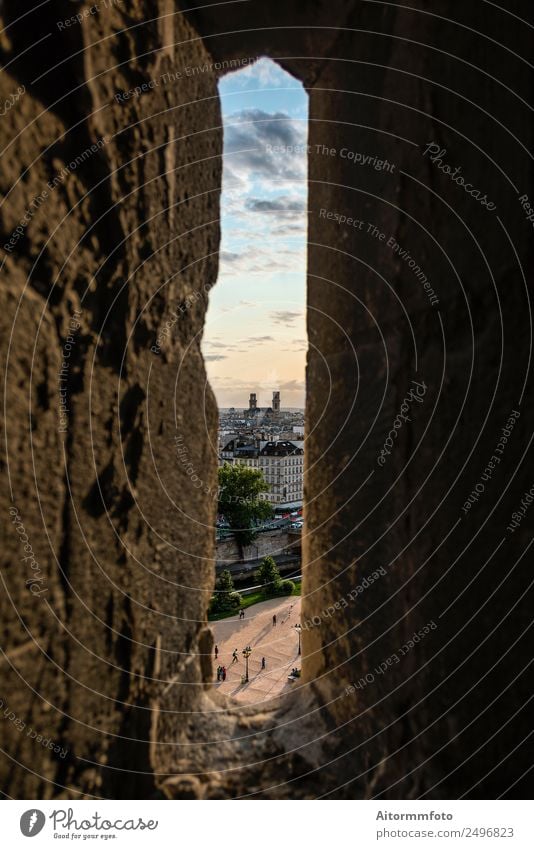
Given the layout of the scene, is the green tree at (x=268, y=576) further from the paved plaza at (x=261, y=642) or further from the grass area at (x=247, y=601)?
the paved plaza at (x=261, y=642)

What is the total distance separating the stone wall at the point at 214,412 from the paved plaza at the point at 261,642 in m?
4.48

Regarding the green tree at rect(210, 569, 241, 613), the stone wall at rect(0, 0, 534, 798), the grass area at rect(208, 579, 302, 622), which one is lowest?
the grass area at rect(208, 579, 302, 622)

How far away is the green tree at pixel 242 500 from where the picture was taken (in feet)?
40.5

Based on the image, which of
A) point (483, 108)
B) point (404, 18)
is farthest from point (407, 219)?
point (404, 18)

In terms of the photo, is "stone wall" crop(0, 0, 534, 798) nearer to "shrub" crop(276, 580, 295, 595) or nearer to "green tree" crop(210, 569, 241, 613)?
"green tree" crop(210, 569, 241, 613)

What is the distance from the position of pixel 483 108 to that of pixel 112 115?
41cm

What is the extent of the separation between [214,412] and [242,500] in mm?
11547

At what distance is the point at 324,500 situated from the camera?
2.84ft

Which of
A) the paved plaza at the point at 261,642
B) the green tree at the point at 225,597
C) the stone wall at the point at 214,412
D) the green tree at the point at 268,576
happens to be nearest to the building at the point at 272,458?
the green tree at the point at 268,576

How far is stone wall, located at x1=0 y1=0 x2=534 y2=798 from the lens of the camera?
0.49 meters

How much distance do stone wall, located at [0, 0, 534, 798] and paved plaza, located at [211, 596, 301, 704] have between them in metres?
4.48

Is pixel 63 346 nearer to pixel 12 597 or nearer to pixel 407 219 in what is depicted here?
pixel 12 597

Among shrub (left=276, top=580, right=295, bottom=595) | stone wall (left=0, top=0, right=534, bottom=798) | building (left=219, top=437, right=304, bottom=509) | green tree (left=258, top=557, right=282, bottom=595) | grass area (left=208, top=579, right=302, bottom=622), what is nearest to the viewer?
stone wall (left=0, top=0, right=534, bottom=798)

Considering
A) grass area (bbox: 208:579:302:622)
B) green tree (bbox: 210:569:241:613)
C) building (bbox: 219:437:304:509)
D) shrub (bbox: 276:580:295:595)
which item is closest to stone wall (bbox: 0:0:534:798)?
green tree (bbox: 210:569:241:613)
